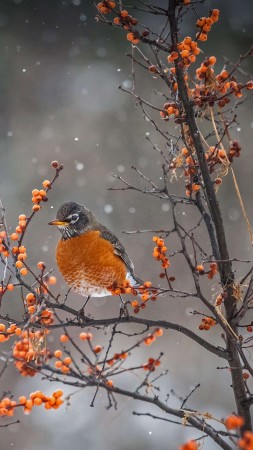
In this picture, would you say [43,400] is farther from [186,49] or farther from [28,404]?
[186,49]

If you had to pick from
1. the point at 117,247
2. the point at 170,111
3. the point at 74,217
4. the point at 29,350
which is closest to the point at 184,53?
the point at 170,111

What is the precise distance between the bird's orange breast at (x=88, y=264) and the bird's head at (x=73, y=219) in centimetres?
4

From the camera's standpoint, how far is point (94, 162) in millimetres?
7719

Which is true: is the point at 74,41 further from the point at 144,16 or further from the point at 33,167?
the point at 33,167

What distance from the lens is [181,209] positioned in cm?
653

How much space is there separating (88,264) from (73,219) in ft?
0.63

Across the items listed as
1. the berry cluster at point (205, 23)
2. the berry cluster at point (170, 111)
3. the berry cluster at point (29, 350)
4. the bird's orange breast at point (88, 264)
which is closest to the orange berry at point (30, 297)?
the berry cluster at point (29, 350)

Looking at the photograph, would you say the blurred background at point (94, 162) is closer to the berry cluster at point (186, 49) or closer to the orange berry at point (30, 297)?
the orange berry at point (30, 297)

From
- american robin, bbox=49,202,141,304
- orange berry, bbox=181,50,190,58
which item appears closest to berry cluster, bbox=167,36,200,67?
orange berry, bbox=181,50,190,58

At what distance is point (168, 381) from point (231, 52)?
430cm

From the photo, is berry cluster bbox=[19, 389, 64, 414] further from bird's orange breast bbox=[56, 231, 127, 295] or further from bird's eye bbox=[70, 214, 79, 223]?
bird's eye bbox=[70, 214, 79, 223]

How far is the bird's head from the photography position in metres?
2.32

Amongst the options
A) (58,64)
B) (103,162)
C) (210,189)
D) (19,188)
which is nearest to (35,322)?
(210,189)

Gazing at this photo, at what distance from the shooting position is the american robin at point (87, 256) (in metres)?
2.38
